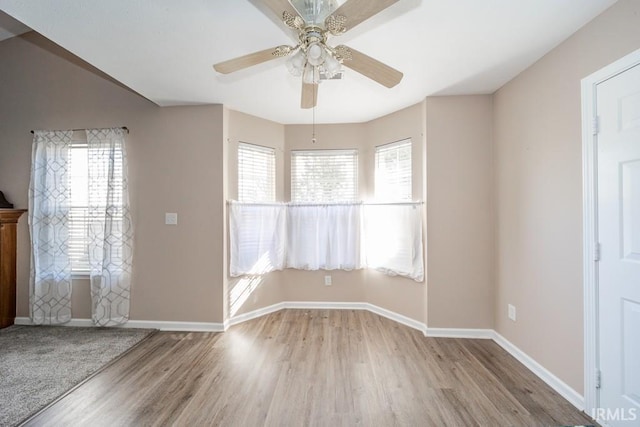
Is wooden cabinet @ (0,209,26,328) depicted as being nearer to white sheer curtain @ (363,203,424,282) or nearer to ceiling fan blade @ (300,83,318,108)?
ceiling fan blade @ (300,83,318,108)

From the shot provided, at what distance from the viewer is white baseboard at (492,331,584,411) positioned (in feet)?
6.08

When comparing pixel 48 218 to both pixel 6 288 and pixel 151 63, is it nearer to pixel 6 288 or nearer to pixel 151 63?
pixel 6 288

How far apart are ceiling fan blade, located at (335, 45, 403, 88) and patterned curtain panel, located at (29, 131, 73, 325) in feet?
11.4

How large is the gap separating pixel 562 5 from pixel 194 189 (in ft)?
11.1

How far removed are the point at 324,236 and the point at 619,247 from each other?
8.60 feet

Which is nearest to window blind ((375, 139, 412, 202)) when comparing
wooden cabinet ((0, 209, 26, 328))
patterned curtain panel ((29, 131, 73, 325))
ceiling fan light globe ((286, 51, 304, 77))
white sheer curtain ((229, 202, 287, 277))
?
white sheer curtain ((229, 202, 287, 277))

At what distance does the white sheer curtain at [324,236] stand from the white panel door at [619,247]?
2.27 m

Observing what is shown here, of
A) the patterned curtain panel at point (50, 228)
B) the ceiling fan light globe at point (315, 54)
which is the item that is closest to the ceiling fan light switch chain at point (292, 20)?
the ceiling fan light globe at point (315, 54)

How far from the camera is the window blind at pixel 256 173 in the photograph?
340 cm

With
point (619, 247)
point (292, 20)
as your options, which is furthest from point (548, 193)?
point (292, 20)

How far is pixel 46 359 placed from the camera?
2443 millimetres

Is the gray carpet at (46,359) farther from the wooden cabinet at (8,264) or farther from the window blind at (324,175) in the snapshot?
the window blind at (324,175)

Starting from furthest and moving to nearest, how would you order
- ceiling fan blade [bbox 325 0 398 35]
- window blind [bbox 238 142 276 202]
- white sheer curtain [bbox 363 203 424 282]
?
window blind [bbox 238 142 276 202]
white sheer curtain [bbox 363 203 424 282]
ceiling fan blade [bbox 325 0 398 35]

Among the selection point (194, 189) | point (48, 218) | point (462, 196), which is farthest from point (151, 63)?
Result: point (462, 196)
